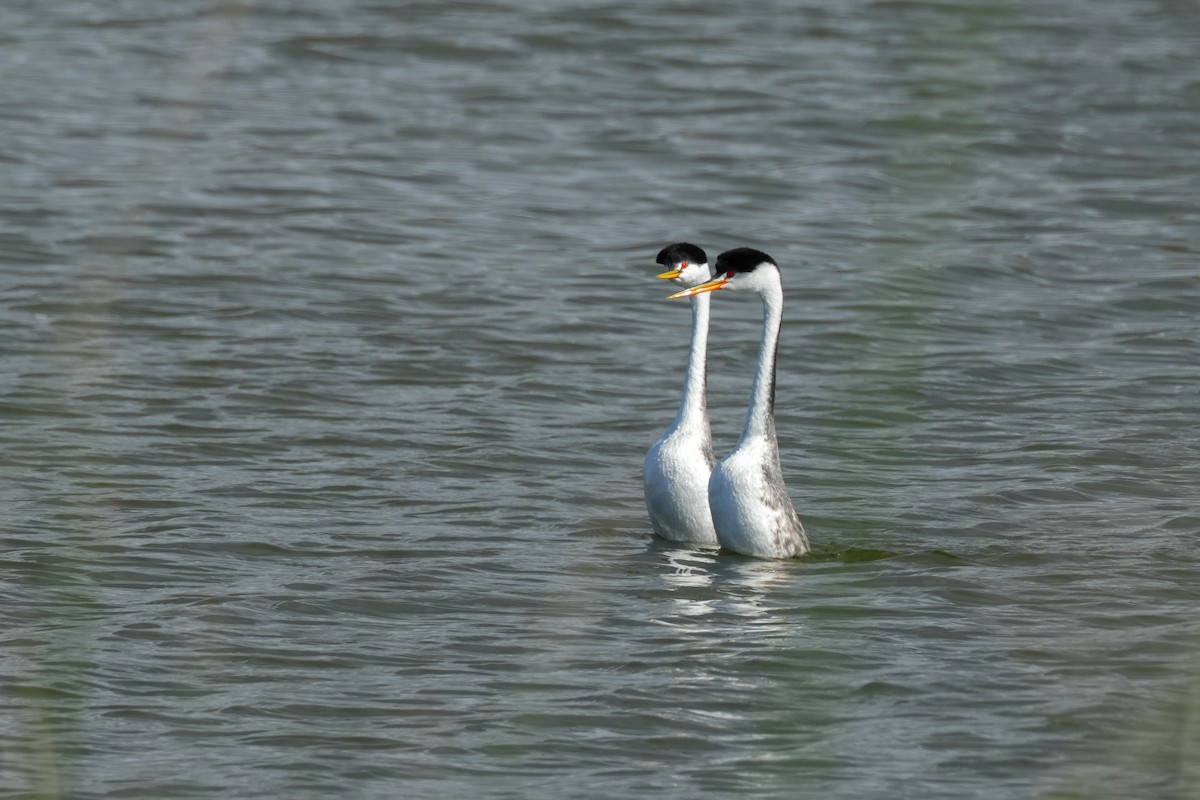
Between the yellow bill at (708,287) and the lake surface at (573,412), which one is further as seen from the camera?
the yellow bill at (708,287)

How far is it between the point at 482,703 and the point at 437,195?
11.2 m

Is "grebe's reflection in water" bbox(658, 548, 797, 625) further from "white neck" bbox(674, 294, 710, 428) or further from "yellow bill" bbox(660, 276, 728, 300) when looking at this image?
"yellow bill" bbox(660, 276, 728, 300)

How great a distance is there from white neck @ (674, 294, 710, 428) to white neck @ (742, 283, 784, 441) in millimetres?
375

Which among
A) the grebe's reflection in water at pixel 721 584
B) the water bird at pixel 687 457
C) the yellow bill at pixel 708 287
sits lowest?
the grebe's reflection in water at pixel 721 584

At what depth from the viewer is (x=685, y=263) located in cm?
940

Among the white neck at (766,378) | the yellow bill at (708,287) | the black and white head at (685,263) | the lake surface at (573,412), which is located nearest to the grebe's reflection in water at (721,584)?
the lake surface at (573,412)

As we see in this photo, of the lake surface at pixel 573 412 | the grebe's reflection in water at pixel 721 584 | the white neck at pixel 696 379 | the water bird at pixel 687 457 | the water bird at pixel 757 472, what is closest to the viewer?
the lake surface at pixel 573 412

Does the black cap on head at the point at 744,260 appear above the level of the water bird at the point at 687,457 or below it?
above

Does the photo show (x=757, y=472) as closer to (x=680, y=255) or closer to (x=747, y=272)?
(x=747, y=272)

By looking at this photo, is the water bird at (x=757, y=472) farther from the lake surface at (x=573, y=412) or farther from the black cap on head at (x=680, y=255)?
the black cap on head at (x=680, y=255)

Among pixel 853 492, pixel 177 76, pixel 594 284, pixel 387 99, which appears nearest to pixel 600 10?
pixel 387 99

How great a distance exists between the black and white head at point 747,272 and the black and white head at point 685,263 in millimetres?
381

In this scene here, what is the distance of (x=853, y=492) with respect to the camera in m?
10.9

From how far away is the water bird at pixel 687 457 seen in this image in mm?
9125
